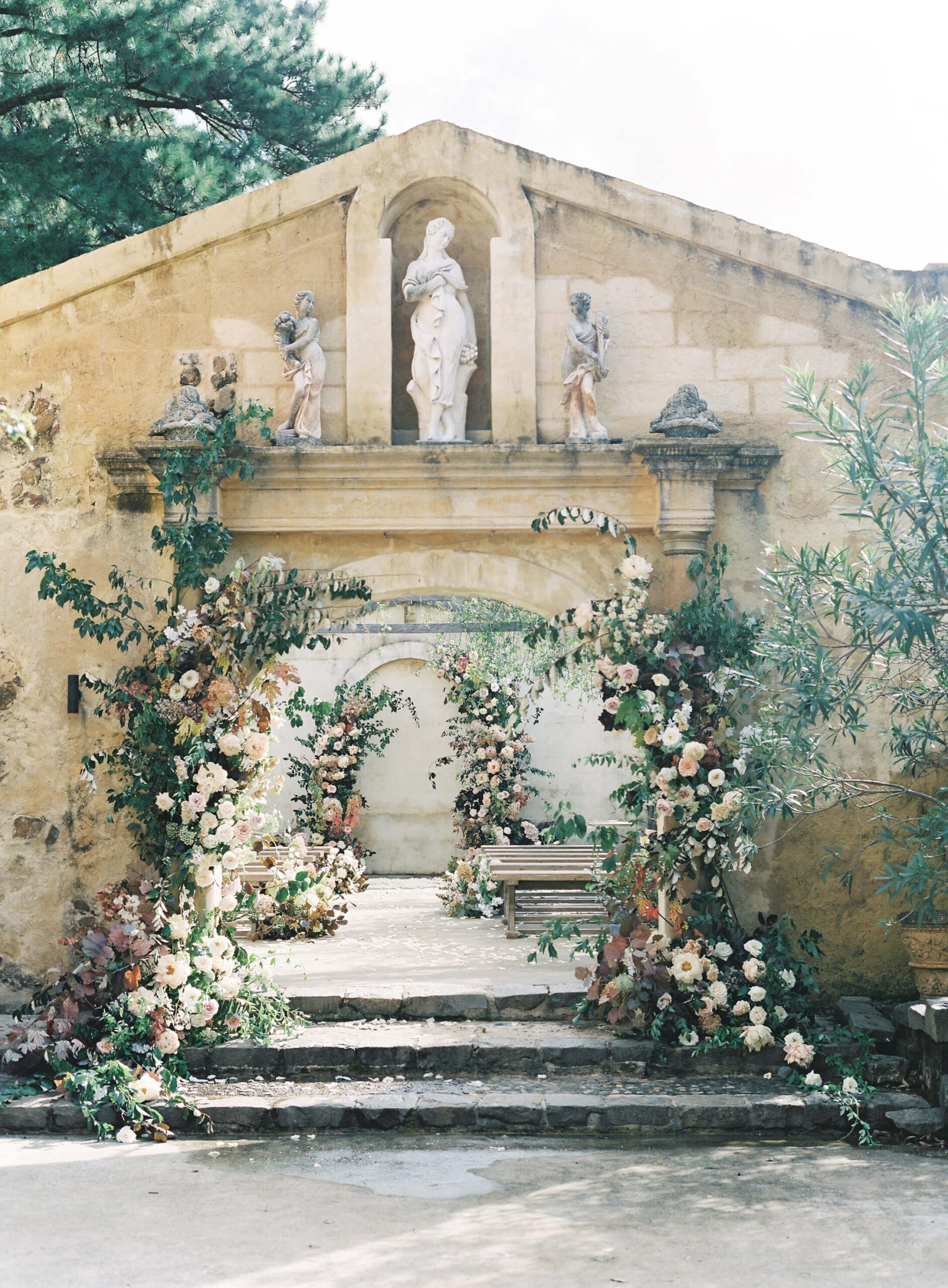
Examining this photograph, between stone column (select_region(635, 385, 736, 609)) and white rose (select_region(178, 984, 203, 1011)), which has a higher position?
stone column (select_region(635, 385, 736, 609))

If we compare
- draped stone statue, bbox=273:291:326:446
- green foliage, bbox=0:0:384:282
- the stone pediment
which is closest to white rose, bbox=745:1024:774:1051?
draped stone statue, bbox=273:291:326:446

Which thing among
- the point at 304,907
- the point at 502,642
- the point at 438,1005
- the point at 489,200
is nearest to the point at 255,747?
the point at 438,1005

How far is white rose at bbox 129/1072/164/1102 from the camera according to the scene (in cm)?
522

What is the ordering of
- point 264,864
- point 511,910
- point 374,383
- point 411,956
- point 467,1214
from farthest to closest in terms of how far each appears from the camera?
point 511,910 → point 264,864 → point 411,956 → point 374,383 → point 467,1214

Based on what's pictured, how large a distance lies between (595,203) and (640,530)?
1690 millimetres

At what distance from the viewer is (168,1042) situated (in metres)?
5.52

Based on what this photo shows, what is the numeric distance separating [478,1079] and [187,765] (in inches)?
77.8

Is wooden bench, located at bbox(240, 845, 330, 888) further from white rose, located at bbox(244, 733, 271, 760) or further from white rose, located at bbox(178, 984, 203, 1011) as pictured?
white rose, located at bbox(178, 984, 203, 1011)

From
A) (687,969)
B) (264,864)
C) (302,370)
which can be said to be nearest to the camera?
(687,969)

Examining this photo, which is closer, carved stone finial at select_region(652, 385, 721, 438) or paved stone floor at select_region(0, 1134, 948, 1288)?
paved stone floor at select_region(0, 1134, 948, 1288)

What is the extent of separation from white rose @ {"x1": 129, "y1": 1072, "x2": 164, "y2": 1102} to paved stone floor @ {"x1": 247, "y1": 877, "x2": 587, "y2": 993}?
2.79 ft

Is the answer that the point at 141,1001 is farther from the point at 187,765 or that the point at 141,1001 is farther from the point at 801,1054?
the point at 801,1054

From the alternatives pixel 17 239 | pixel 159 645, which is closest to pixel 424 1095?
pixel 159 645

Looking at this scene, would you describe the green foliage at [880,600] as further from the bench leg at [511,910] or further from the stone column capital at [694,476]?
the bench leg at [511,910]
